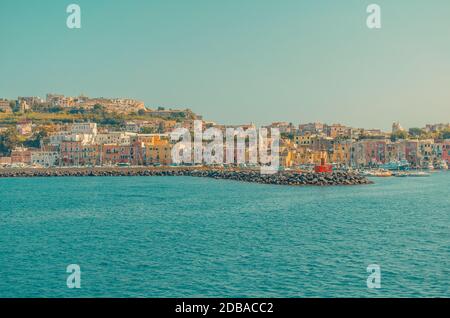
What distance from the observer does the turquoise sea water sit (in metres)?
11.5

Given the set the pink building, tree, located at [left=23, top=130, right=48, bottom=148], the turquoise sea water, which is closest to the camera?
the turquoise sea water

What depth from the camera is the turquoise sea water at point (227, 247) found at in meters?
11.5

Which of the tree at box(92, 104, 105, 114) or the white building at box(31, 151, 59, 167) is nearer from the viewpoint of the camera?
the white building at box(31, 151, 59, 167)

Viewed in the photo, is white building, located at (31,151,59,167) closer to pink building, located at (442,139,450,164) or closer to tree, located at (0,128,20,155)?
tree, located at (0,128,20,155)

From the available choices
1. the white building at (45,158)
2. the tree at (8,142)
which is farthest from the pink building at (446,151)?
the tree at (8,142)

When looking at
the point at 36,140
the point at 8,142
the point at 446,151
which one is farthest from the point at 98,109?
the point at 446,151

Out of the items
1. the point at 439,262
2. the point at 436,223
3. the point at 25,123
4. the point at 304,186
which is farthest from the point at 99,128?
the point at 439,262

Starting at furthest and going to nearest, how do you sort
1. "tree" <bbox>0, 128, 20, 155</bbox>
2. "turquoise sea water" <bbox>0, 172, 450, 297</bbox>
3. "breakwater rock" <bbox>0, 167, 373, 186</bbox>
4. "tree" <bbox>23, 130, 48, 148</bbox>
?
"tree" <bbox>23, 130, 48, 148</bbox>, "tree" <bbox>0, 128, 20, 155</bbox>, "breakwater rock" <bbox>0, 167, 373, 186</bbox>, "turquoise sea water" <bbox>0, 172, 450, 297</bbox>

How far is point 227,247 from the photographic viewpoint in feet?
51.4

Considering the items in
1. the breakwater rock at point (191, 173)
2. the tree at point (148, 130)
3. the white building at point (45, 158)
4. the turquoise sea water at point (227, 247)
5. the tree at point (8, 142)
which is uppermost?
the tree at point (148, 130)

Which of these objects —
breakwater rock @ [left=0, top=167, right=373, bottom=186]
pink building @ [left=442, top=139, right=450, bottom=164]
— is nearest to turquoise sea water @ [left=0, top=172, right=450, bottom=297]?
breakwater rock @ [left=0, top=167, right=373, bottom=186]

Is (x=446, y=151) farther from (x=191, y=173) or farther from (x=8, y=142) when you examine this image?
(x=8, y=142)

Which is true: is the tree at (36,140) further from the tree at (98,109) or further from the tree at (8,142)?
the tree at (98,109)

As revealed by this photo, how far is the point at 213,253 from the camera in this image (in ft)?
48.6
